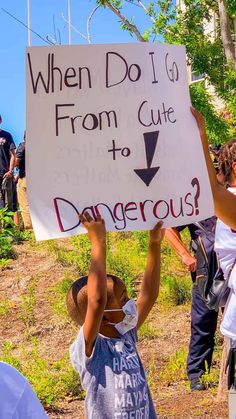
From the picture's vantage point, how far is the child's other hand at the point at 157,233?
2926 millimetres

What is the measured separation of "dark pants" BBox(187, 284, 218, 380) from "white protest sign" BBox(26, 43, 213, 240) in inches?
131

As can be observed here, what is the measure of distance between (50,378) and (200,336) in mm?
1147

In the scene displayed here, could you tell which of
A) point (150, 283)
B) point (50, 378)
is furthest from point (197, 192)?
point (50, 378)

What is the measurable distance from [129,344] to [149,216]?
58 cm

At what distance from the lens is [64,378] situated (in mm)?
6535

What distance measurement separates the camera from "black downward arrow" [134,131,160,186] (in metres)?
2.87

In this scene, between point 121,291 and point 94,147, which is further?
point 121,291

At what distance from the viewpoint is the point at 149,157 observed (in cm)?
288

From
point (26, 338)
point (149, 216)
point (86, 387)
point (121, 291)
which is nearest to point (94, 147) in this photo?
point (149, 216)

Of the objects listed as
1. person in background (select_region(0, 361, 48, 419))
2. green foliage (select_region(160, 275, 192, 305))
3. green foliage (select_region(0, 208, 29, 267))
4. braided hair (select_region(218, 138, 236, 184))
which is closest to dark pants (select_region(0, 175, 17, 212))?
green foliage (select_region(0, 208, 29, 267))

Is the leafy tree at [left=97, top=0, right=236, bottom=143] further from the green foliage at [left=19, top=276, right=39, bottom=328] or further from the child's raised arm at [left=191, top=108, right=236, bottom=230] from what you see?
the child's raised arm at [left=191, top=108, right=236, bottom=230]

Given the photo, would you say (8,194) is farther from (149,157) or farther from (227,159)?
(149,157)

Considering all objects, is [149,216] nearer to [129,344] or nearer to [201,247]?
[129,344]

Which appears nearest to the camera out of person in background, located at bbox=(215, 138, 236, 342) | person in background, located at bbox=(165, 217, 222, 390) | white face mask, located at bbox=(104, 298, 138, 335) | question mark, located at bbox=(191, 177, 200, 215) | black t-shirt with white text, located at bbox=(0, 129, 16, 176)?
question mark, located at bbox=(191, 177, 200, 215)
